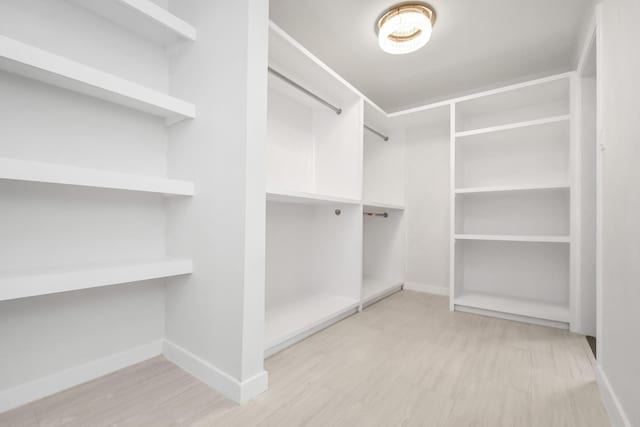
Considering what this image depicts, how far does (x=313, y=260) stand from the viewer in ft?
8.22

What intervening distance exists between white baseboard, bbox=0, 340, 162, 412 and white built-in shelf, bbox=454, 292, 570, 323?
7.48ft

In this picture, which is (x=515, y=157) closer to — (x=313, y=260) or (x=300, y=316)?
(x=313, y=260)

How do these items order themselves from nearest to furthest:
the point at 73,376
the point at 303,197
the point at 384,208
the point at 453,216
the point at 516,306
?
the point at 73,376
the point at 303,197
the point at 516,306
the point at 453,216
the point at 384,208

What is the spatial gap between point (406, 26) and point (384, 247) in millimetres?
2168

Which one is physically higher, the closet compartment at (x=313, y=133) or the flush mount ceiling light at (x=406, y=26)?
the flush mount ceiling light at (x=406, y=26)

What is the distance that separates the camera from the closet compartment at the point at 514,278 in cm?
221

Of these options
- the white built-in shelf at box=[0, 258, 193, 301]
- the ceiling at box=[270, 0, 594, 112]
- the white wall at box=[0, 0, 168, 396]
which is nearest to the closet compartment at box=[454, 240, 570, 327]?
the ceiling at box=[270, 0, 594, 112]

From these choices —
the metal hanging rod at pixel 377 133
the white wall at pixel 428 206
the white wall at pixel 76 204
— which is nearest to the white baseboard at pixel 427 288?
the white wall at pixel 428 206

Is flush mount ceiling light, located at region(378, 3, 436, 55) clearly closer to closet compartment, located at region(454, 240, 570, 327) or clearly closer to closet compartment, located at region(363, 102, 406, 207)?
closet compartment, located at region(363, 102, 406, 207)

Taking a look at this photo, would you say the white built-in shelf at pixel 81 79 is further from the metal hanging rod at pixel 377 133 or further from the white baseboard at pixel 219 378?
the metal hanging rod at pixel 377 133

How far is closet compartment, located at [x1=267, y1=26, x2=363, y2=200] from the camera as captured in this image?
6.76 feet

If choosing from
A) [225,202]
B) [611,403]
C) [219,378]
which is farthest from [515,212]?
[219,378]

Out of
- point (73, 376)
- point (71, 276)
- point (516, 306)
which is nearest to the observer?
point (71, 276)

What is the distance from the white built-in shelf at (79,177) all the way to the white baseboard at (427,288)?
2.52m
